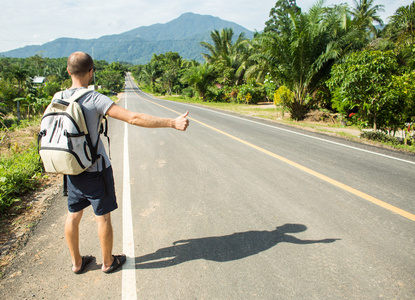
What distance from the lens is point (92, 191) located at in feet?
8.07

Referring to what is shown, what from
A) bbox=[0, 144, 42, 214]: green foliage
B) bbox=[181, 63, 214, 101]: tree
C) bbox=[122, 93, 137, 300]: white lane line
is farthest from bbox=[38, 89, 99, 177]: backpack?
bbox=[181, 63, 214, 101]: tree

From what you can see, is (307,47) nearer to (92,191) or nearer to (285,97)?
(285,97)

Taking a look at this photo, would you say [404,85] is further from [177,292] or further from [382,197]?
[177,292]

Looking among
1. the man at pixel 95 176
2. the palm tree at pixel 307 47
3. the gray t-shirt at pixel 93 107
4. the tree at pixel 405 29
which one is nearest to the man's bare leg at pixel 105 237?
the man at pixel 95 176

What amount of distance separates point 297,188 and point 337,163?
1.95 m

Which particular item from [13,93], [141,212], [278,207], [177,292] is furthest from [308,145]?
[13,93]

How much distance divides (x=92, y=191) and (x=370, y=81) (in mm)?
9375

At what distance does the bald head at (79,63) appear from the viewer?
2.35 meters

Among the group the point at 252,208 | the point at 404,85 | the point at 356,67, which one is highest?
the point at 356,67

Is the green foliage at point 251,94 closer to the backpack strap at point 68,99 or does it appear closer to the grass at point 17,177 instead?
the grass at point 17,177

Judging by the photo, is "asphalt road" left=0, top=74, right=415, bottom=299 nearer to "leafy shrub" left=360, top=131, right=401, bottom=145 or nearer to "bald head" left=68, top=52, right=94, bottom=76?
"bald head" left=68, top=52, right=94, bottom=76

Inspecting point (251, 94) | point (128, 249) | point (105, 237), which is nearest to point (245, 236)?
point (128, 249)

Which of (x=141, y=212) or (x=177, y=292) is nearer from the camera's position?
(x=177, y=292)

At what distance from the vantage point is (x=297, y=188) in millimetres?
4508
